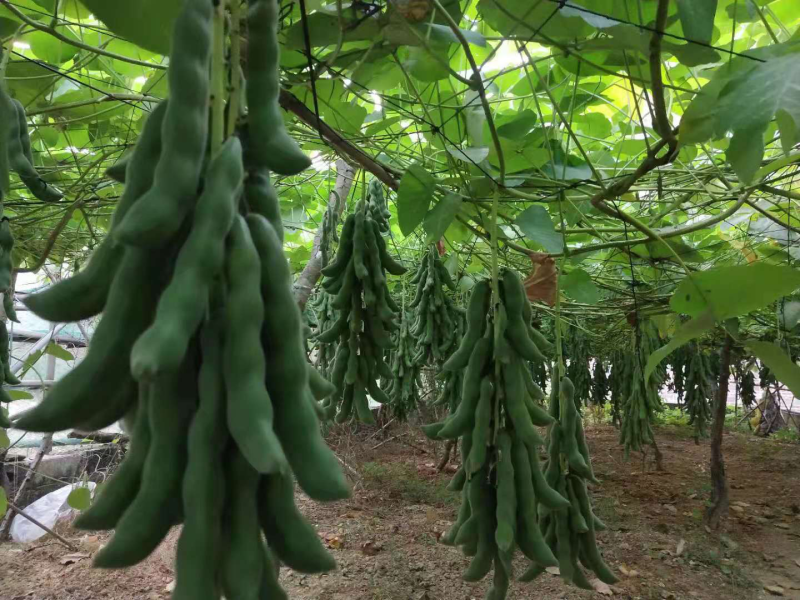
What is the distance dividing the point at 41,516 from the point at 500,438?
400 cm

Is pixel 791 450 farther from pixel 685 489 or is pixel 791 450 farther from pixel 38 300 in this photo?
pixel 38 300

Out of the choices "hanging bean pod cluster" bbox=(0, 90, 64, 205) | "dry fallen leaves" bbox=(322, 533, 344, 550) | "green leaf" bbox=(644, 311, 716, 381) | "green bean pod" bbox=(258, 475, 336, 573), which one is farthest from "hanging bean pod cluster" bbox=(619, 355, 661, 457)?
"green bean pod" bbox=(258, 475, 336, 573)

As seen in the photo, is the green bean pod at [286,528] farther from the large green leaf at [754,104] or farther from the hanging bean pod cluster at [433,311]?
the hanging bean pod cluster at [433,311]

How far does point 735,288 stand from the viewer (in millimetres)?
1176

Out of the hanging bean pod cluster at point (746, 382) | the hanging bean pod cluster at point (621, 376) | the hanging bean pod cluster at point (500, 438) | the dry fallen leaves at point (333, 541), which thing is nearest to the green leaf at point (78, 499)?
the dry fallen leaves at point (333, 541)

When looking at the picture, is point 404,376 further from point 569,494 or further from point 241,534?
point 241,534

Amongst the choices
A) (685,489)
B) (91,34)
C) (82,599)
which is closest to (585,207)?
(91,34)

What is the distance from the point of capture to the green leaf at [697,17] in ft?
3.08

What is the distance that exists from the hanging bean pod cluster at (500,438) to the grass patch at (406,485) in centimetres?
330

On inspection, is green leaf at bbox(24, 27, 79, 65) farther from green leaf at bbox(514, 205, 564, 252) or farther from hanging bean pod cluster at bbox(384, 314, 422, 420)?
hanging bean pod cluster at bbox(384, 314, 422, 420)

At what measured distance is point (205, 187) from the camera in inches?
16.7

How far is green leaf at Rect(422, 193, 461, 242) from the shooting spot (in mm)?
1345

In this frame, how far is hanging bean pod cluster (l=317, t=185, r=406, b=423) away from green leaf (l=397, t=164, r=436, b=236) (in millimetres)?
285

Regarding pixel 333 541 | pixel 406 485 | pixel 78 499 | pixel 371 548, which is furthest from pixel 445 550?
pixel 78 499
